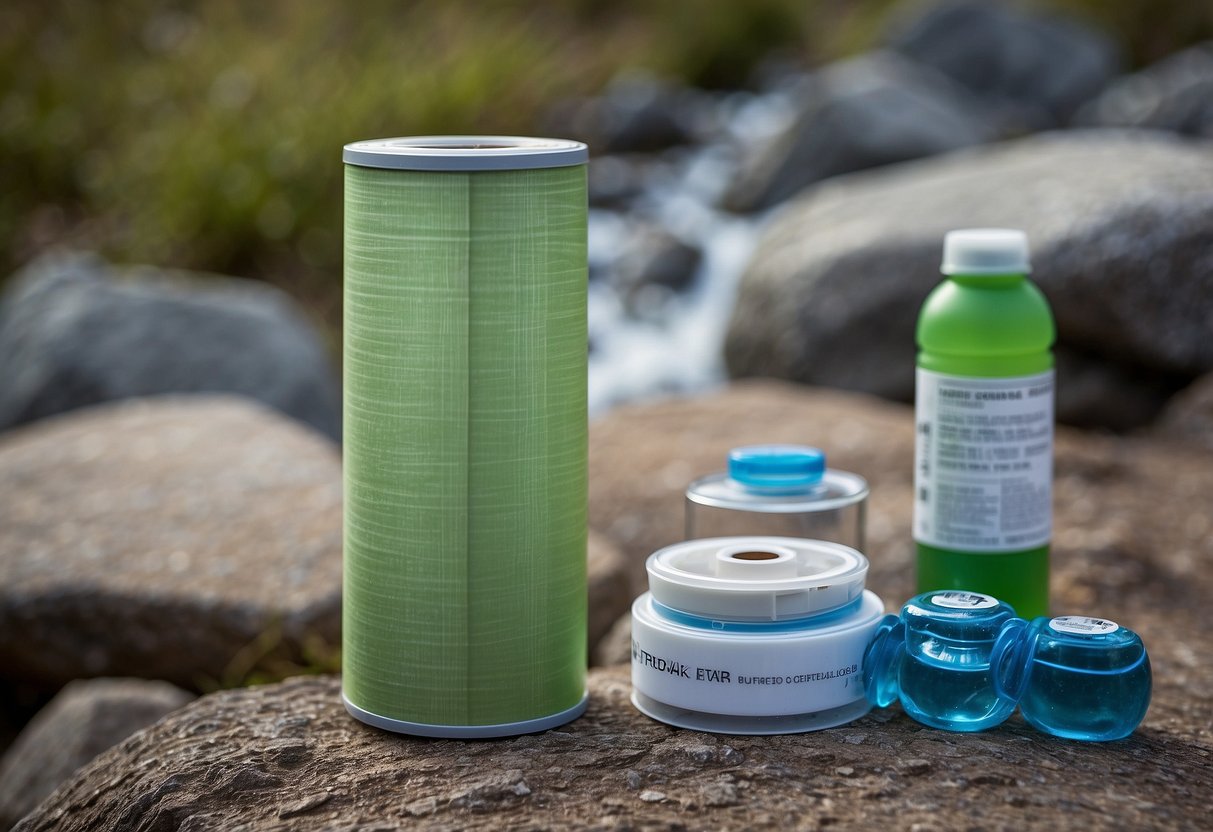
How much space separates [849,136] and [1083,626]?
220 inches

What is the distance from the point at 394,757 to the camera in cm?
162

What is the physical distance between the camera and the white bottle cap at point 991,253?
76.6 inches

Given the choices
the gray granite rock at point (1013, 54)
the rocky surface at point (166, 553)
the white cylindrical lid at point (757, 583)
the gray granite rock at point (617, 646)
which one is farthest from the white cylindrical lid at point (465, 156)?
the gray granite rock at point (1013, 54)

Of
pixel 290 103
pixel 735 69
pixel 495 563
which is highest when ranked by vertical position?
pixel 735 69

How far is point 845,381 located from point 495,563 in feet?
10.1

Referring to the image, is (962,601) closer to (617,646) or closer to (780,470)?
(780,470)

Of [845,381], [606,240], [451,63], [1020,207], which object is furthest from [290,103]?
[1020,207]

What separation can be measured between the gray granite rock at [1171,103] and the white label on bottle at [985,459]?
592 cm

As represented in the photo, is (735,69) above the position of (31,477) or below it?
above

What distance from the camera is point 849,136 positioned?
22.6ft

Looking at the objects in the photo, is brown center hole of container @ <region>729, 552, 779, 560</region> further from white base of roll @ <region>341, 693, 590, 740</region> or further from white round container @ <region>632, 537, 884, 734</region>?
white base of roll @ <region>341, 693, 590, 740</region>

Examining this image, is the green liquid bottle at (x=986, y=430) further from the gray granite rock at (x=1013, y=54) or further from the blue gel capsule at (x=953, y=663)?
the gray granite rock at (x=1013, y=54)

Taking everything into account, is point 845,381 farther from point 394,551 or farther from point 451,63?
point 451,63

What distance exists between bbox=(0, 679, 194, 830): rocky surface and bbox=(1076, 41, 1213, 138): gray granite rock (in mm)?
6385
